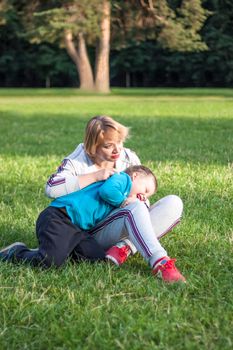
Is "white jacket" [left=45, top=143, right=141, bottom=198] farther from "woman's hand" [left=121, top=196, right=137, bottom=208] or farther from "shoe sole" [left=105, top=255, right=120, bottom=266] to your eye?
"shoe sole" [left=105, top=255, right=120, bottom=266]

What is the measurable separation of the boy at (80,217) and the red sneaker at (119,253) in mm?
56

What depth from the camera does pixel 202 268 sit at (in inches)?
161

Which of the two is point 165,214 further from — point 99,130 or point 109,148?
point 99,130

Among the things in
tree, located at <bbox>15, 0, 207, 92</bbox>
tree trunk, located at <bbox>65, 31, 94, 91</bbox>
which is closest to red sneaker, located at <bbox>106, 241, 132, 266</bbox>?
tree, located at <bbox>15, 0, 207, 92</bbox>

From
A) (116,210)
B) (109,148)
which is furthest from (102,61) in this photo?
(116,210)

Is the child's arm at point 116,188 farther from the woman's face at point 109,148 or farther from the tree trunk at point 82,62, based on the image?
the tree trunk at point 82,62

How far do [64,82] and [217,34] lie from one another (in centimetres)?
1724

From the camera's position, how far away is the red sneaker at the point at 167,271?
12.4 ft

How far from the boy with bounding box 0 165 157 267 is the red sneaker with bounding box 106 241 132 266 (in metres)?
0.06

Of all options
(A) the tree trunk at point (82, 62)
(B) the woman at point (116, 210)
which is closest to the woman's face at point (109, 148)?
→ (B) the woman at point (116, 210)

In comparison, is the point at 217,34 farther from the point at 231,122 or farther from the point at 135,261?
the point at 135,261

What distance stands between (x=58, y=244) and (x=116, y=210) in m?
0.42

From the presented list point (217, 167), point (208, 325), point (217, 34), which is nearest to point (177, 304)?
point (208, 325)

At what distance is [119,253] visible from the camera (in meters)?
4.22
